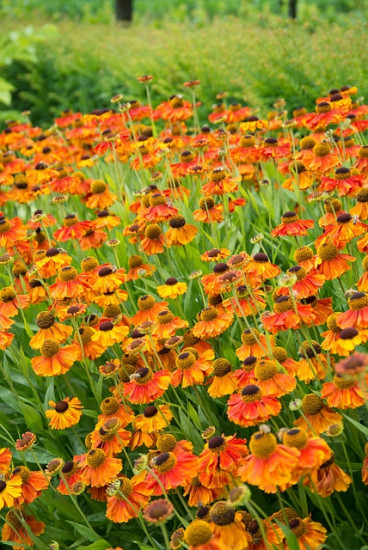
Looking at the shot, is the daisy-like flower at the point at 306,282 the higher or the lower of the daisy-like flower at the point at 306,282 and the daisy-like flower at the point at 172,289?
the higher

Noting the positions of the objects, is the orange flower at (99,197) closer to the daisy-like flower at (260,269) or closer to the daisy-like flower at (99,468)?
the daisy-like flower at (260,269)

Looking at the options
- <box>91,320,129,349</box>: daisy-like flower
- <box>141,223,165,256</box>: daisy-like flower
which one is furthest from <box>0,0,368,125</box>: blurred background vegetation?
<box>91,320,129,349</box>: daisy-like flower

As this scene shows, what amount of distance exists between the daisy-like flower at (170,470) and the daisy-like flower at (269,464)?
0.24 meters

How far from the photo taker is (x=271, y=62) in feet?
16.5

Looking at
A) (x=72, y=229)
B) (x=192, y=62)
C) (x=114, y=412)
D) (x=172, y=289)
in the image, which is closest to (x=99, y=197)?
(x=72, y=229)

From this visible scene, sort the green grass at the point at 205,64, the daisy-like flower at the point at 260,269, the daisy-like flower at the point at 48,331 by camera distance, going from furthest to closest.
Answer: the green grass at the point at 205,64, the daisy-like flower at the point at 48,331, the daisy-like flower at the point at 260,269

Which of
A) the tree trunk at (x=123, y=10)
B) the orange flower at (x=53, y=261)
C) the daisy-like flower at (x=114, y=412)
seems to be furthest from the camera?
the tree trunk at (x=123, y=10)

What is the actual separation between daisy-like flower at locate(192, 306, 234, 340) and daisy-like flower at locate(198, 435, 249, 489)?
43 cm

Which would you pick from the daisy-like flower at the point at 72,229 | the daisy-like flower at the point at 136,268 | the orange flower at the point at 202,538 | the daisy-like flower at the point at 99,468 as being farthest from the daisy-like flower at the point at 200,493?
the daisy-like flower at the point at 72,229

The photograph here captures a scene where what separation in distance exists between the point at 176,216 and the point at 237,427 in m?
0.80

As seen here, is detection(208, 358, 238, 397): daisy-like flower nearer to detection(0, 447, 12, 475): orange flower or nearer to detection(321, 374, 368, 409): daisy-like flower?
detection(321, 374, 368, 409): daisy-like flower

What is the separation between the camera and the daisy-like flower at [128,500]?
1.71 m

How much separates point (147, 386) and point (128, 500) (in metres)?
0.30

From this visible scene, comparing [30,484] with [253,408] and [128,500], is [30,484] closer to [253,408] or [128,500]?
[128,500]
